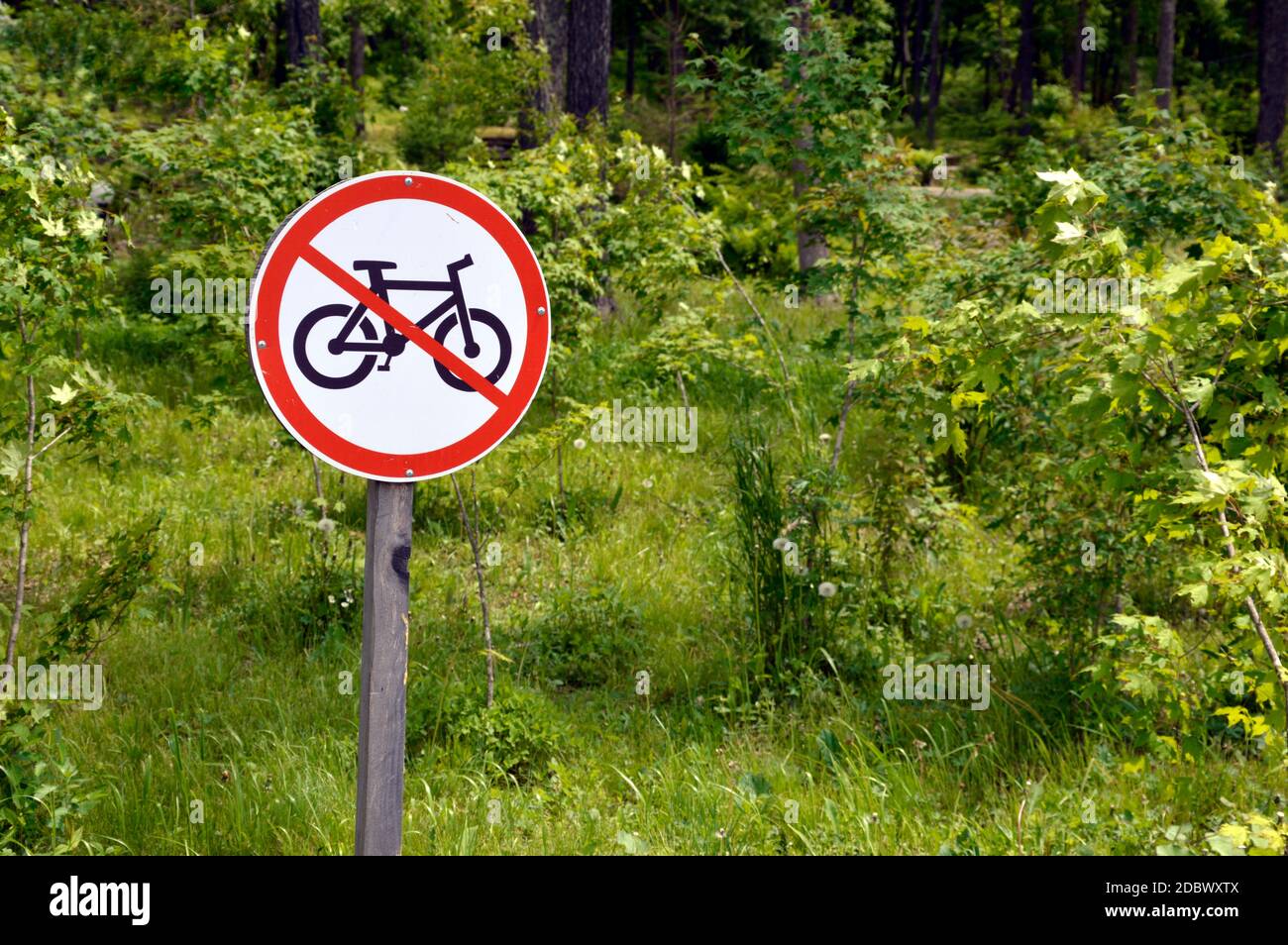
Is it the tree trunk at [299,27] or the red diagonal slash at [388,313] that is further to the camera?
the tree trunk at [299,27]

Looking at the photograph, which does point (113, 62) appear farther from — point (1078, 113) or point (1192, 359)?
point (1078, 113)

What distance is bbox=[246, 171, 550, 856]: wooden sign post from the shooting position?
234 centimetres

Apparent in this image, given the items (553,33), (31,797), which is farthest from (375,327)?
(553,33)

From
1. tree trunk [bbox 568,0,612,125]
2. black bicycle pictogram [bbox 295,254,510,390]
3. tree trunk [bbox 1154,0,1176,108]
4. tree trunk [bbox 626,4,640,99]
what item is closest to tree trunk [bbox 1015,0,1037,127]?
tree trunk [bbox 1154,0,1176,108]

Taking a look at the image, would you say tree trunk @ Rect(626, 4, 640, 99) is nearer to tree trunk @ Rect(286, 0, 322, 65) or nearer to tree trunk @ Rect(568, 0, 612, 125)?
tree trunk @ Rect(286, 0, 322, 65)

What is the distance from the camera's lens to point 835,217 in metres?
5.58

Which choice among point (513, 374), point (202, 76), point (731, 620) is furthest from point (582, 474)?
point (513, 374)

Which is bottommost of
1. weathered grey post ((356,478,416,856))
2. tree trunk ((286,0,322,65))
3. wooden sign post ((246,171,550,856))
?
weathered grey post ((356,478,416,856))

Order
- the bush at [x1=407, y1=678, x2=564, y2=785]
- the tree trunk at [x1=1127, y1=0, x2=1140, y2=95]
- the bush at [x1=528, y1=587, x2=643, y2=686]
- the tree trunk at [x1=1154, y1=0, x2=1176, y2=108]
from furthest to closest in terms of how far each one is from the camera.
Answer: the tree trunk at [x1=1127, y1=0, x2=1140, y2=95] → the tree trunk at [x1=1154, y1=0, x2=1176, y2=108] → the bush at [x1=528, y1=587, x2=643, y2=686] → the bush at [x1=407, y1=678, x2=564, y2=785]

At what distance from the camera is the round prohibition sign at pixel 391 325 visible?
2332 mm

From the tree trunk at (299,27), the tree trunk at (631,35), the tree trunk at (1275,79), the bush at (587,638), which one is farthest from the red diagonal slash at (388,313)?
the tree trunk at (631,35)

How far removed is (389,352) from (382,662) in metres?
0.67

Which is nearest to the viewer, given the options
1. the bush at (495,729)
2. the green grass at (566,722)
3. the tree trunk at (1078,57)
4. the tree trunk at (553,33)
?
the green grass at (566,722)

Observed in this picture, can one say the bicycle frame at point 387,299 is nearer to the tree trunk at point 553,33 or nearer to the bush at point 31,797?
the bush at point 31,797
